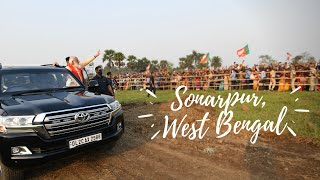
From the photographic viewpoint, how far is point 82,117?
4.21 metres

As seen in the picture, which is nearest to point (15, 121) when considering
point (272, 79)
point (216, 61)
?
point (272, 79)

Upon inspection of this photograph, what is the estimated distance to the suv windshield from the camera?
15.9 feet

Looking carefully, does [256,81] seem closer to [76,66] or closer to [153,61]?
[76,66]

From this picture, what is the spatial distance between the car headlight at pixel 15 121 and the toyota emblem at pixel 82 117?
25.5 inches

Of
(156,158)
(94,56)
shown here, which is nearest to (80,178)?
(156,158)

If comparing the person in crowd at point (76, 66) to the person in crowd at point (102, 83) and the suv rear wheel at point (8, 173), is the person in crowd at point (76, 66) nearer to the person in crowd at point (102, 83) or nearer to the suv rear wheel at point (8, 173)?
the person in crowd at point (102, 83)

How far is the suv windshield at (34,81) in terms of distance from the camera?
191 inches

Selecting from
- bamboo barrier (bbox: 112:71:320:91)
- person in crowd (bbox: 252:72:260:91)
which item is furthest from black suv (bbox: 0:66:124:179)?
person in crowd (bbox: 252:72:260:91)

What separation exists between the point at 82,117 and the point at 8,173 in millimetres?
1353

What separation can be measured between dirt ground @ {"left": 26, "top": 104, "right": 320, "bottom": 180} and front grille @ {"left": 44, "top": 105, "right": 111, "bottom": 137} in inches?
18.0

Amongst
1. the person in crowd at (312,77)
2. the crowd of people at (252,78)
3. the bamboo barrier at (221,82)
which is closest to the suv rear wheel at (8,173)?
the crowd of people at (252,78)

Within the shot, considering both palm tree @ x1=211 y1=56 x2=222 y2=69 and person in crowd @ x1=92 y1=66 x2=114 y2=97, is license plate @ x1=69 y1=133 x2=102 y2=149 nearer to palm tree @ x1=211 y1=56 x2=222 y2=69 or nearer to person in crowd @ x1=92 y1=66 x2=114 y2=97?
person in crowd @ x1=92 y1=66 x2=114 y2=97

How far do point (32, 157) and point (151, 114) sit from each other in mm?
6384

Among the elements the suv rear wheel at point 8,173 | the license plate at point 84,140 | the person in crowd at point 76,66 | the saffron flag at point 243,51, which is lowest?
the suv rear wheel at point 8,173
